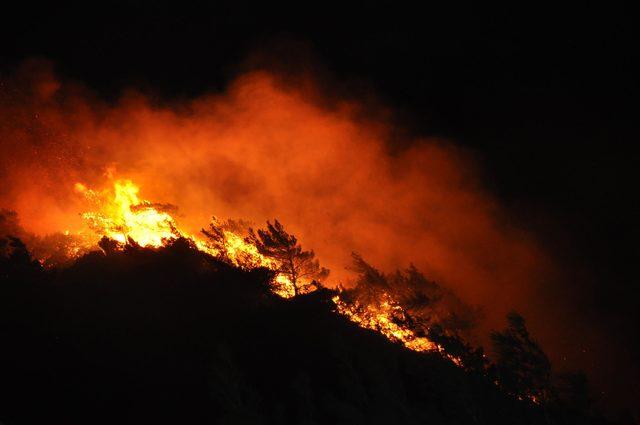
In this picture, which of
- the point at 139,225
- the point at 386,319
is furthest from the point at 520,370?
the point at 139,225

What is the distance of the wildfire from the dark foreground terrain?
14.7 feet

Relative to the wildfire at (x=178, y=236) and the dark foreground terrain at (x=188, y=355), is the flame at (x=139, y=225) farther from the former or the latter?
the dark foreground terrain at (x=188, y=355)

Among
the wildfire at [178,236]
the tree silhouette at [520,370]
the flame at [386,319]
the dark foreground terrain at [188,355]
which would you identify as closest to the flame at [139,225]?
the wildfire at [178,236]

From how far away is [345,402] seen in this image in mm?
21266

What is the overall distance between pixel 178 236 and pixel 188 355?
2031 centimetres

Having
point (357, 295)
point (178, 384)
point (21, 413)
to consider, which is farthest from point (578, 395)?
point (21, 413)

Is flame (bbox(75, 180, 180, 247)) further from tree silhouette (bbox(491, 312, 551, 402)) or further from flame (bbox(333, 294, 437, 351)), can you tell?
tree silhouette (bbox(491, 312, 551, 402))

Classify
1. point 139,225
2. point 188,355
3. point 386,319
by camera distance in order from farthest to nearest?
point 139,225 < point 386,319 < point 188,355

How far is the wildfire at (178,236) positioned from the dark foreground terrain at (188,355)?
4466mm

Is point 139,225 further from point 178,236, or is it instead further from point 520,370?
point 520,370

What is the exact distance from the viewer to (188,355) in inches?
797

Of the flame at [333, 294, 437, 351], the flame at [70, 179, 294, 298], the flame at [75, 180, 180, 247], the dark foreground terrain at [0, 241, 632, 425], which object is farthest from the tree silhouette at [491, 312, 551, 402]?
the flame at [75, 180, 180, 247]

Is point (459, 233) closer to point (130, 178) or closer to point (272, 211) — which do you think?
point (272, 211)

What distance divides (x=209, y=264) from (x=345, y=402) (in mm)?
12914
